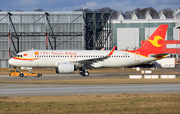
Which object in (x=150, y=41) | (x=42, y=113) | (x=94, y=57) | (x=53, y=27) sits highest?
(x=53, y=27)

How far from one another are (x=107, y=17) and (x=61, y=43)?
44.1 feet

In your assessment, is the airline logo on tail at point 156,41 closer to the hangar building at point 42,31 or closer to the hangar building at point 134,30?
the hangar building at point 42,31

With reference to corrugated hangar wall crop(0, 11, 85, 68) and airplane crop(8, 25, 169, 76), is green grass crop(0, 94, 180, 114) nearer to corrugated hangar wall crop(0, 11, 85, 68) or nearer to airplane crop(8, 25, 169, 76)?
airplane crop(8, 25, 169, 76)

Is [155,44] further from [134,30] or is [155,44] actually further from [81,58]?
[134,30]

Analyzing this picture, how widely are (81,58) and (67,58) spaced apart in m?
2.27

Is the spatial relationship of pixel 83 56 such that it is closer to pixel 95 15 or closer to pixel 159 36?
pixel 159 36

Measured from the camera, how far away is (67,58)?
139ft

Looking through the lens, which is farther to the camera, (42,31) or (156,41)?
(42,31)

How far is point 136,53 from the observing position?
44.5 metres

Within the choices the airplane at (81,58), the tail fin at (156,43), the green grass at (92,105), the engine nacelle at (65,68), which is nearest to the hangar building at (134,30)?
the tail fin at (156,43)

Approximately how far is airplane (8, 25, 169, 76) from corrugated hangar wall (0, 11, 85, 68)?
71.0 feet

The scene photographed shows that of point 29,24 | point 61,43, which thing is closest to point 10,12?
point 29,24

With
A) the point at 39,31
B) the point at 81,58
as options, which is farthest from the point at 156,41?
the point at 39,31

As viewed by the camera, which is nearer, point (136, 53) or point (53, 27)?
point (136, 53)
